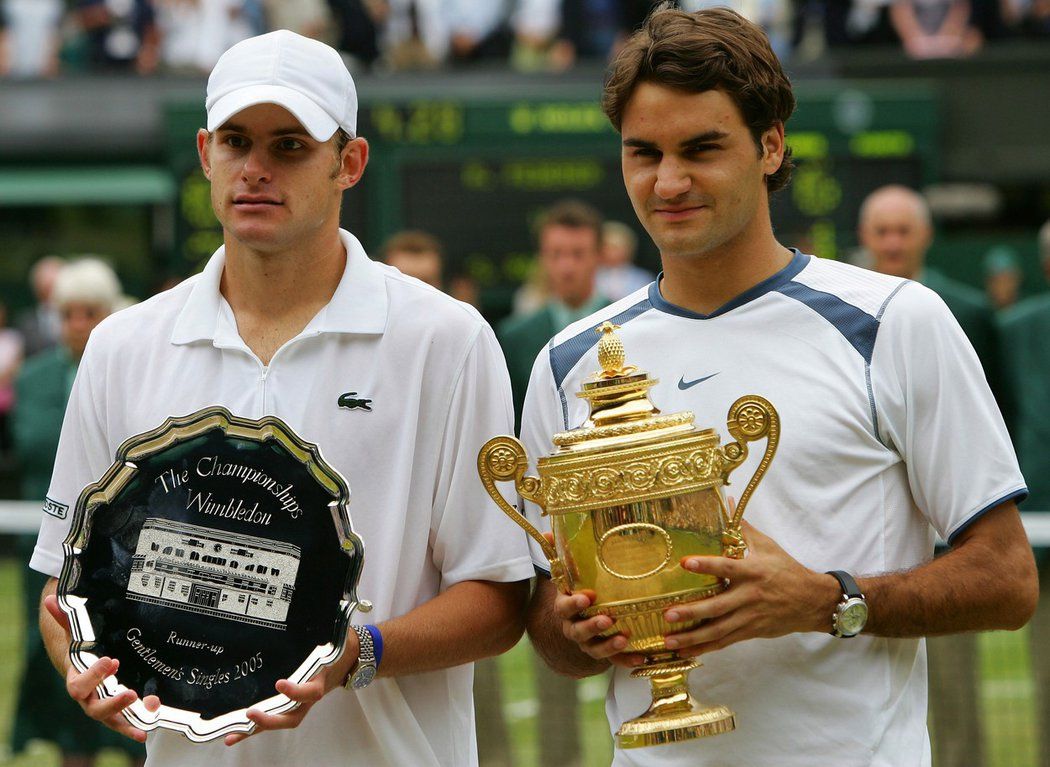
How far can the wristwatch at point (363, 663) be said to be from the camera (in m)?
2.98

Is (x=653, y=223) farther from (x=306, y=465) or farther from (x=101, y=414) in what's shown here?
(x=101, y=414)

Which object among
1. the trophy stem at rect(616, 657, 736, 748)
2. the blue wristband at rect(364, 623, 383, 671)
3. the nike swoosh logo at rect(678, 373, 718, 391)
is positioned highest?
the nike swoosh logo at rect(678, 373, 718, 391)

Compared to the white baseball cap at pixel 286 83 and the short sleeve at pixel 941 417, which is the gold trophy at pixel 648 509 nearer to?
the short sleeve at pixel 941 417

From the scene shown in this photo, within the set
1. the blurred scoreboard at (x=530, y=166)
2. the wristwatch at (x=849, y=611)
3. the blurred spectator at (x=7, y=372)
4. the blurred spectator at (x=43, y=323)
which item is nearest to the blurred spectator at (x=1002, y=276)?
the blurred scoreboard at (x=530, y=166)

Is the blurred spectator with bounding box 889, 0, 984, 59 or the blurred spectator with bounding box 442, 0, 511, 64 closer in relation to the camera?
the blurred spectator with bounding box 889, 0, 984, 59

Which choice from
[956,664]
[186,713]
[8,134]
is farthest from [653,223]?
[8,134]

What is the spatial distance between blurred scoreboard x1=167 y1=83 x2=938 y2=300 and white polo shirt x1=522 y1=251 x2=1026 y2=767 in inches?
311

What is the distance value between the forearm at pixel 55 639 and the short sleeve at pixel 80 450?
0.31 ft

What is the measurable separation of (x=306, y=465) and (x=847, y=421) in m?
Result: 0.94

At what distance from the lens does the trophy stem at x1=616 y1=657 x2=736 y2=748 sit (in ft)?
9.46

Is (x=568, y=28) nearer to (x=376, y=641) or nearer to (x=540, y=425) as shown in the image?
(x=540, y=425)

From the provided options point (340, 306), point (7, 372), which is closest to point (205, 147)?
point (340, 306)

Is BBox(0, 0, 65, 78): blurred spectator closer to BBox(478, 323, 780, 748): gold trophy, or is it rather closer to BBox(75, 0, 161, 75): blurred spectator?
BBox(75, 0, 161, 75): blurred spectator

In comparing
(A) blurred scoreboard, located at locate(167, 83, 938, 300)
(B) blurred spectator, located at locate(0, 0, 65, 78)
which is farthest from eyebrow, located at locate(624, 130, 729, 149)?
(B) blurred spectator, located at locate(0, 0, 65, 78)
